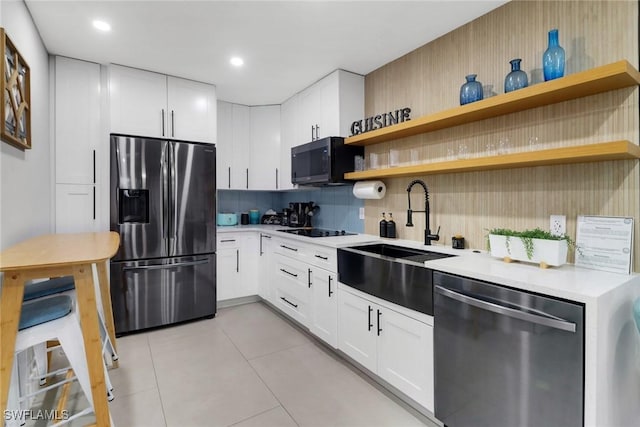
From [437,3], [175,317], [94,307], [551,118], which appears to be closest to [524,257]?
[551,118]

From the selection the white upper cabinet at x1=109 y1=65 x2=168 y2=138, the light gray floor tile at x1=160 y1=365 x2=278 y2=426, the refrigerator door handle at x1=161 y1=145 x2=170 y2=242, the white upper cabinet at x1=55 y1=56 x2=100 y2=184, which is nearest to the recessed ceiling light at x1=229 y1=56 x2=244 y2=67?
the white upper cabinet at x1=109 y1=65 x2=168 y2=138

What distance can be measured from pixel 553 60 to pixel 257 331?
306 centimetres

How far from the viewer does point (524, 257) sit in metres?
1.66

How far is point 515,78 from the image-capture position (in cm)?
182

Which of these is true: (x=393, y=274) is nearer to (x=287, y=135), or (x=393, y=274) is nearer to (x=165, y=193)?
(x=165, y=193)

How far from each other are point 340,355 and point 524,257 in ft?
5.17

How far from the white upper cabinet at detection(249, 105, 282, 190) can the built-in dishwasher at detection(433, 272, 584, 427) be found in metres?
2.88

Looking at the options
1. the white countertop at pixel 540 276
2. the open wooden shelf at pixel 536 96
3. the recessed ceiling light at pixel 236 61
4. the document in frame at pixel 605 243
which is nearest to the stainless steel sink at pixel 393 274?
the white countertop at pixel 540 276

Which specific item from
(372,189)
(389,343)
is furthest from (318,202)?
(389,343)

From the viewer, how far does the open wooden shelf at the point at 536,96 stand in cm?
140

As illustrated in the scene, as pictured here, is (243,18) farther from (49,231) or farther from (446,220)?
Answer: (49,231)

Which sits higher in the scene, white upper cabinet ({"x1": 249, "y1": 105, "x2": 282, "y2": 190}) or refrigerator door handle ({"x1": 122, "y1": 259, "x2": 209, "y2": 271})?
white upper cabinet ({"x1": 249, "y1": 105, "x2": 282, "y2": 190})

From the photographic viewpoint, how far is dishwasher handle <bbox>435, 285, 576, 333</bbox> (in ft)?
3.94

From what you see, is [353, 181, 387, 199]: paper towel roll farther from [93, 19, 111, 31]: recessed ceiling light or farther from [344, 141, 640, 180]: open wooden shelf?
[93, 19, 111, 31]: recessed ceiling light
